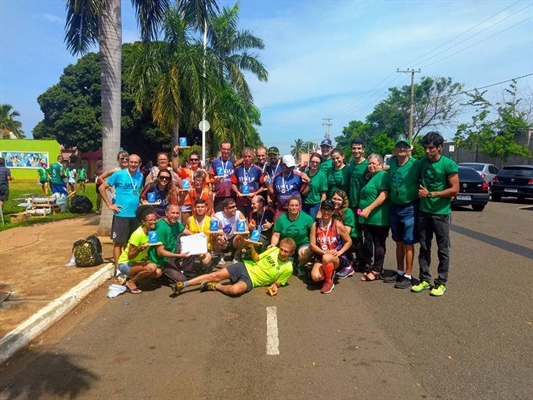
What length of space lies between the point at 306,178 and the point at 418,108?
159ft

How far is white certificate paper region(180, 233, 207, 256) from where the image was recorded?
599cm

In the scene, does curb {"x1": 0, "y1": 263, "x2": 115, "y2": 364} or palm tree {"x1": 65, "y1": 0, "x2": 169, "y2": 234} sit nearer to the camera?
curb {"x1": 0, "y1": 263, "x2": 115, "y2": 364}

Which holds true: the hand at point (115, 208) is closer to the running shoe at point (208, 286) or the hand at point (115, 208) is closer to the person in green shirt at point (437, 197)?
the running shoe at point (208, 286)

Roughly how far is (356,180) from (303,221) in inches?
41.0

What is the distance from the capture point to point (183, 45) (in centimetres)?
1720

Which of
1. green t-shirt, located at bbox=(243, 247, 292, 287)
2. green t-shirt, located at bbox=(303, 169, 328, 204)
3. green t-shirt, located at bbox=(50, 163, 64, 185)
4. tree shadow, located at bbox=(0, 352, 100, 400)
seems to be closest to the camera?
tree shadow, located at bbox=(0, 352, 100, 400)

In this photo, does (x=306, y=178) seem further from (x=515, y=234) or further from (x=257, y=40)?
(x=257, y=40)

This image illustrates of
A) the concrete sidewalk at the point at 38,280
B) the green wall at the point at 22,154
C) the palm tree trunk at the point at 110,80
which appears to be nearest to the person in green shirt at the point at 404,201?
the concrete sidewalk at the point at 38,280

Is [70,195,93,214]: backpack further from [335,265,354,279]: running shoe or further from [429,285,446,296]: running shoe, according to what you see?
[429,285,446,296]: running shoe

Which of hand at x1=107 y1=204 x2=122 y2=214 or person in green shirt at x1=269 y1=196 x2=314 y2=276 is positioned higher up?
hand at x1=107 y1=204 x2=122 y2=214

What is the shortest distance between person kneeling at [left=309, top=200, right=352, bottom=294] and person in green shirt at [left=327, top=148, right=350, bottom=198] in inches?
29.3

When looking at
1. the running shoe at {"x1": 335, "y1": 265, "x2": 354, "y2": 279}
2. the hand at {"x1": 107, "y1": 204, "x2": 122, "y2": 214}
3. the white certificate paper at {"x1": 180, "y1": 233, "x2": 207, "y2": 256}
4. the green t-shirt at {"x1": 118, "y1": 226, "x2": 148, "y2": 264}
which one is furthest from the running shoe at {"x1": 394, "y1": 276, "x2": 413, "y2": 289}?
the hand at {"x1": 107, "y1": 204, "x2": 122, "y2": 214}

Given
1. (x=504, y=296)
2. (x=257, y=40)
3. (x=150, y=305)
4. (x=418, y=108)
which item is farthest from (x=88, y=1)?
(x=418, y=108)

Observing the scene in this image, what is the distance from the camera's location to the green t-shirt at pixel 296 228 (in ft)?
20.6
